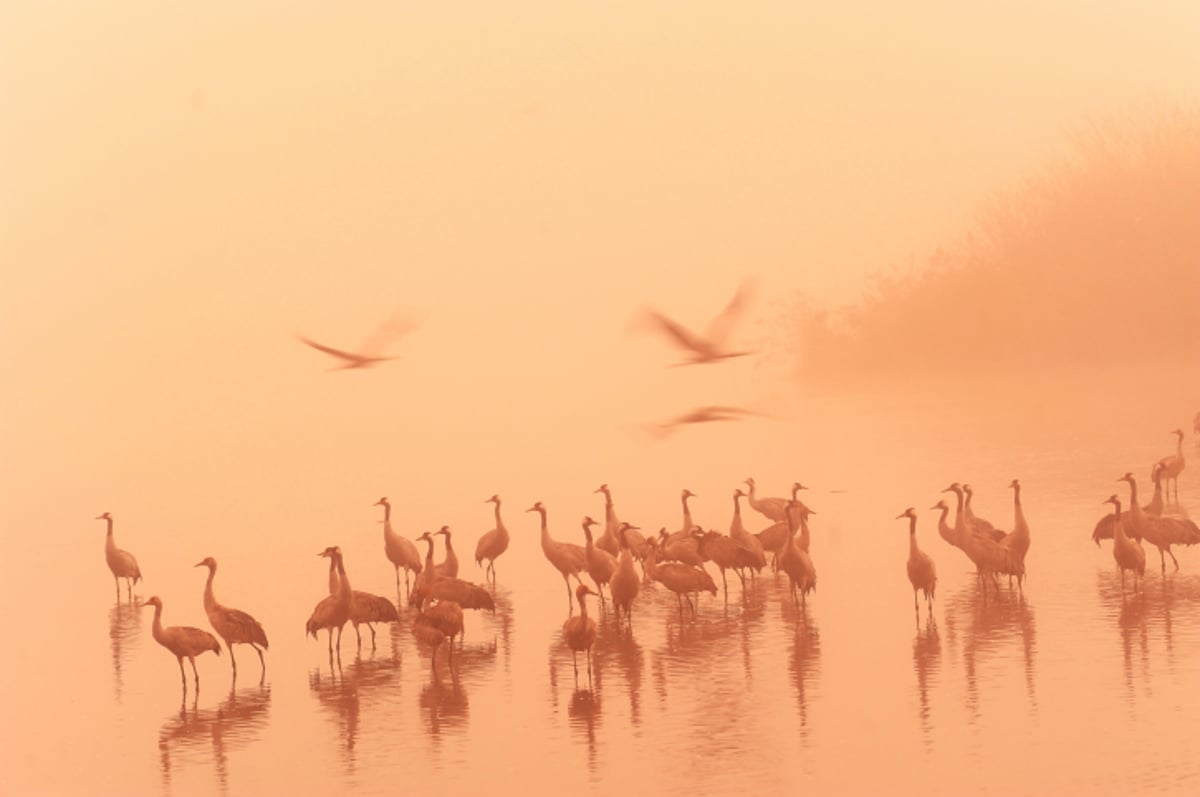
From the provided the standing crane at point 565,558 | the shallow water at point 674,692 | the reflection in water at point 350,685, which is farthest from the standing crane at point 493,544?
the reflection in water at point 350,685

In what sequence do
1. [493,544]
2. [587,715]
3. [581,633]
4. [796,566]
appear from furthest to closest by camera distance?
1. [493,544]
2. [796,566]
3. [581,633]
4. [587,715]

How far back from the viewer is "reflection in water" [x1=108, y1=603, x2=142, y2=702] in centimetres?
1451

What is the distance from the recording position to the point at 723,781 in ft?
35.3

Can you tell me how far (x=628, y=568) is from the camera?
14461 millimetres

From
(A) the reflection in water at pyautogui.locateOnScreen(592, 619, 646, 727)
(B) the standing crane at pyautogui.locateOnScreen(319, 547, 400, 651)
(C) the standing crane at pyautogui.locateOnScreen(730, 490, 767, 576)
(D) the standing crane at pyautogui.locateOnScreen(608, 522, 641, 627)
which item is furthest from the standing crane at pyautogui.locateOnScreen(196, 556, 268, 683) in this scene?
(C) the standing crane at pyautogui.locateOnScreen(730, 490, 767, 576)

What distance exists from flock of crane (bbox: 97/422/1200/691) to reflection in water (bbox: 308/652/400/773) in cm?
34

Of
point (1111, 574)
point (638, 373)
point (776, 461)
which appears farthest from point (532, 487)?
point (638, 373)

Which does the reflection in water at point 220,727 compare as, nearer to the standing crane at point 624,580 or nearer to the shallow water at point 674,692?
the shallow water at point 674,692

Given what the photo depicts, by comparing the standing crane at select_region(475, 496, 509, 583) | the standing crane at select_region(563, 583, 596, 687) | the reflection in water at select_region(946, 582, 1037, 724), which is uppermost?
the standing crane at select_region(475, 496, 509, 583)

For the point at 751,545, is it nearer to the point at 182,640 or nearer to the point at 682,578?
the point at 682,578

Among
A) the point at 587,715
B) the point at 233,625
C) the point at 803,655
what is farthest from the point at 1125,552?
the point at 233,625

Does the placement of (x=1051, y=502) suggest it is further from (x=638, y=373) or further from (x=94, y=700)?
(x=638, y=373)

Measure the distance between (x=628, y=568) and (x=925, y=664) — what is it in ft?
8.75

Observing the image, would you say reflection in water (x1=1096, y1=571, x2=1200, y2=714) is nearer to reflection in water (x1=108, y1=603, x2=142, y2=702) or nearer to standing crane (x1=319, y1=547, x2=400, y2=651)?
standing crane (x1=319, y1=547, x2=400, y2=651)
